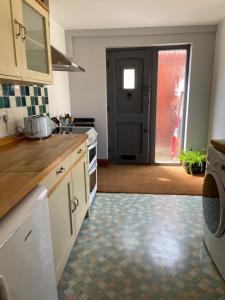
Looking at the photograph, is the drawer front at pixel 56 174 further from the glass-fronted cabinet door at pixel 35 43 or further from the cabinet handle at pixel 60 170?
the glass-fronted cabinet door at pixel 35 43

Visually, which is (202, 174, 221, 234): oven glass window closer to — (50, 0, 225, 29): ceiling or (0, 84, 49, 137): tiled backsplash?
(0, 84, 49, 137): tiled backsplash

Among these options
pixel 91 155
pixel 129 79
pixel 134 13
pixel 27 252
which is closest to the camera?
pixel 27 252

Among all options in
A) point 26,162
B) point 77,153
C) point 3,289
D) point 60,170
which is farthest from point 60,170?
point 3,289

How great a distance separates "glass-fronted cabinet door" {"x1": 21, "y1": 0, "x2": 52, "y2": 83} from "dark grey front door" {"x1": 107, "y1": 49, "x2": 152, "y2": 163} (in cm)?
196

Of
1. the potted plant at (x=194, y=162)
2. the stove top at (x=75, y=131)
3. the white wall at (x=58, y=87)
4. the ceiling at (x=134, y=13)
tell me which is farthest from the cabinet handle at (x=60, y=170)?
the potted plant at (x=194, y=162)

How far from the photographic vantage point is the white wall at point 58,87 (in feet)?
9.32

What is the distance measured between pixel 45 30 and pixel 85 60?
1817 mm

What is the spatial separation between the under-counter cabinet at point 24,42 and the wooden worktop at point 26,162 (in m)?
0.47

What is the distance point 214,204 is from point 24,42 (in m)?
1.73

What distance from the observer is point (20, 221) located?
0.74 meters

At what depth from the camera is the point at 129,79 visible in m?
3.68

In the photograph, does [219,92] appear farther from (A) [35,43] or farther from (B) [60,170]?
(B) [60,170]

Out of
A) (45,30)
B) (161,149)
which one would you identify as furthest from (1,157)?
(161,149)

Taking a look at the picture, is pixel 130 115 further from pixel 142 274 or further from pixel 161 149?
pixel 142 274
